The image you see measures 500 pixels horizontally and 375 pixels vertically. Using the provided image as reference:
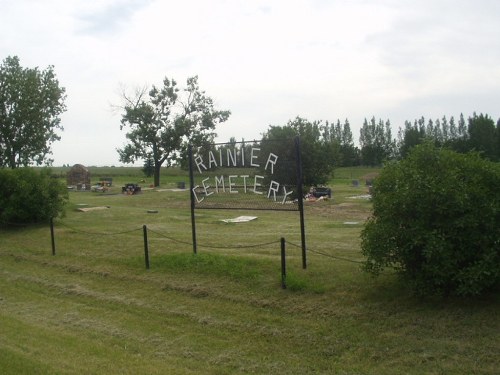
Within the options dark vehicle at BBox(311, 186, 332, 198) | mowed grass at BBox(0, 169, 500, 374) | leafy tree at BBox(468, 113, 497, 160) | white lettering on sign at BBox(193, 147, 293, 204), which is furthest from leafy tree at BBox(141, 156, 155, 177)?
leafy tree at BBox(468, 113, 497, 160)

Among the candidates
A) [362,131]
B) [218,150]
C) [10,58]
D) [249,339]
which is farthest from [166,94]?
[362,131]

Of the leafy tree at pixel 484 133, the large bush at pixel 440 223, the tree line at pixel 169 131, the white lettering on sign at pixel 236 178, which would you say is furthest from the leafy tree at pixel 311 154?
the leafy tree at pixel 484 133

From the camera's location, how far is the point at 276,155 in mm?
9750

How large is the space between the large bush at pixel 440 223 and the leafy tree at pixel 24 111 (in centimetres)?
2639

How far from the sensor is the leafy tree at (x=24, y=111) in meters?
28.8

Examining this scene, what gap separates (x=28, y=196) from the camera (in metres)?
16.4

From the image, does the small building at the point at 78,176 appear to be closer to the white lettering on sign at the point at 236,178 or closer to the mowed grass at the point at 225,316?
the mowed grass at the point at 225,316

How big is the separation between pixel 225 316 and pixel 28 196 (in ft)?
36.6

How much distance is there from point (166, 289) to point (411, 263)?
4.46 metres

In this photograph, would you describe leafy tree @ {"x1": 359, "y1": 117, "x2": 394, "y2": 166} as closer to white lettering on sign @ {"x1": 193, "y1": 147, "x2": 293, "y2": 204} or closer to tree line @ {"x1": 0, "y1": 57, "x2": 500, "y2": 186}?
tree line @ {"x1": 0, "y1": 57, "x2": 500, "y2": 186}

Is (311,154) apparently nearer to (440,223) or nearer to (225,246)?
(225,246)

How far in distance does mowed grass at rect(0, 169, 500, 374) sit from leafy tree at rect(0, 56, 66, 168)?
18.4 meters

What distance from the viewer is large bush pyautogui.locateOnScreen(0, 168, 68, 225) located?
16266mm

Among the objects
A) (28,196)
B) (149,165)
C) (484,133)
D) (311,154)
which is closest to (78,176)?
(149,165)
